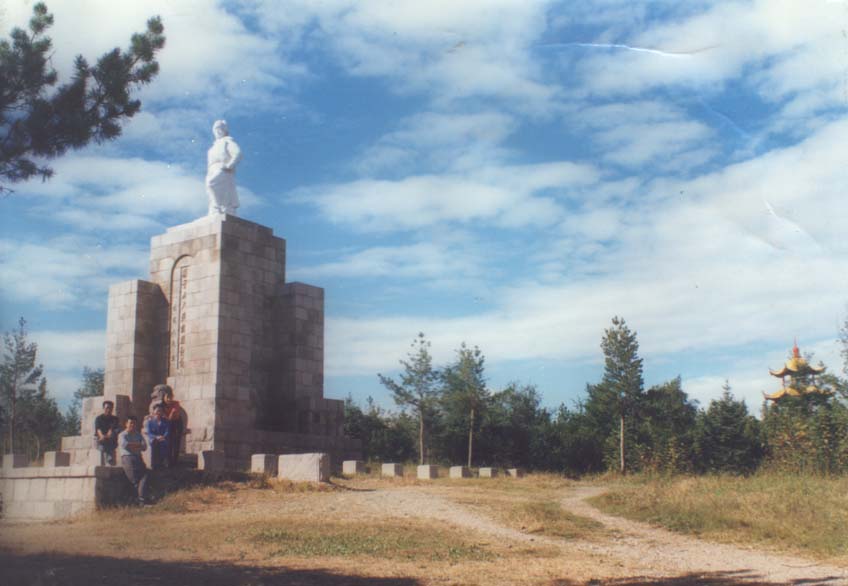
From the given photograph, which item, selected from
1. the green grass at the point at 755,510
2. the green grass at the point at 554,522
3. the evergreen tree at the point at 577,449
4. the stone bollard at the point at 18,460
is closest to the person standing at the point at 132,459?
the green grass at the point at 554,522

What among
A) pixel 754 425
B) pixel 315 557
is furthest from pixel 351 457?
pixel 754 425

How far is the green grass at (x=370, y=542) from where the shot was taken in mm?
9094

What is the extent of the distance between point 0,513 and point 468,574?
7.31 meters

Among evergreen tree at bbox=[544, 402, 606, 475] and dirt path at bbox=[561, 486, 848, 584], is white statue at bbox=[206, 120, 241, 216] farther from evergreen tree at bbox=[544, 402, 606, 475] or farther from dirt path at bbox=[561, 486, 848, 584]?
evergreen tree at bbox=[544, 402, 606, 475]

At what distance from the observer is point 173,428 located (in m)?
15.4

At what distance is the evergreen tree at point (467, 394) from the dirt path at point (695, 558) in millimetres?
15120

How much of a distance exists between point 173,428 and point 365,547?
718cm

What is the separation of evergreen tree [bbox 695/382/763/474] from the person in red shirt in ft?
51.6

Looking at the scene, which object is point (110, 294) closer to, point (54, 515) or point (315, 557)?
point (54, 515)

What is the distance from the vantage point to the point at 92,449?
16.5 metres

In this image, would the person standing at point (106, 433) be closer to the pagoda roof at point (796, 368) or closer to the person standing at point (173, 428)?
the person standing at point (173, 428)

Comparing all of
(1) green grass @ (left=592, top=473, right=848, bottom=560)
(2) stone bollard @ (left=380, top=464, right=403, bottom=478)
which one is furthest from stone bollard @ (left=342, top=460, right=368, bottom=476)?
(1) green grass @ (left=592, top=473, right=848, bottom=560)

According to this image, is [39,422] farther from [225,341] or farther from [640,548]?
[640,548]

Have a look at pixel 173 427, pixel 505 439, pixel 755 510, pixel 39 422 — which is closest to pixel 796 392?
pixel 505 439
